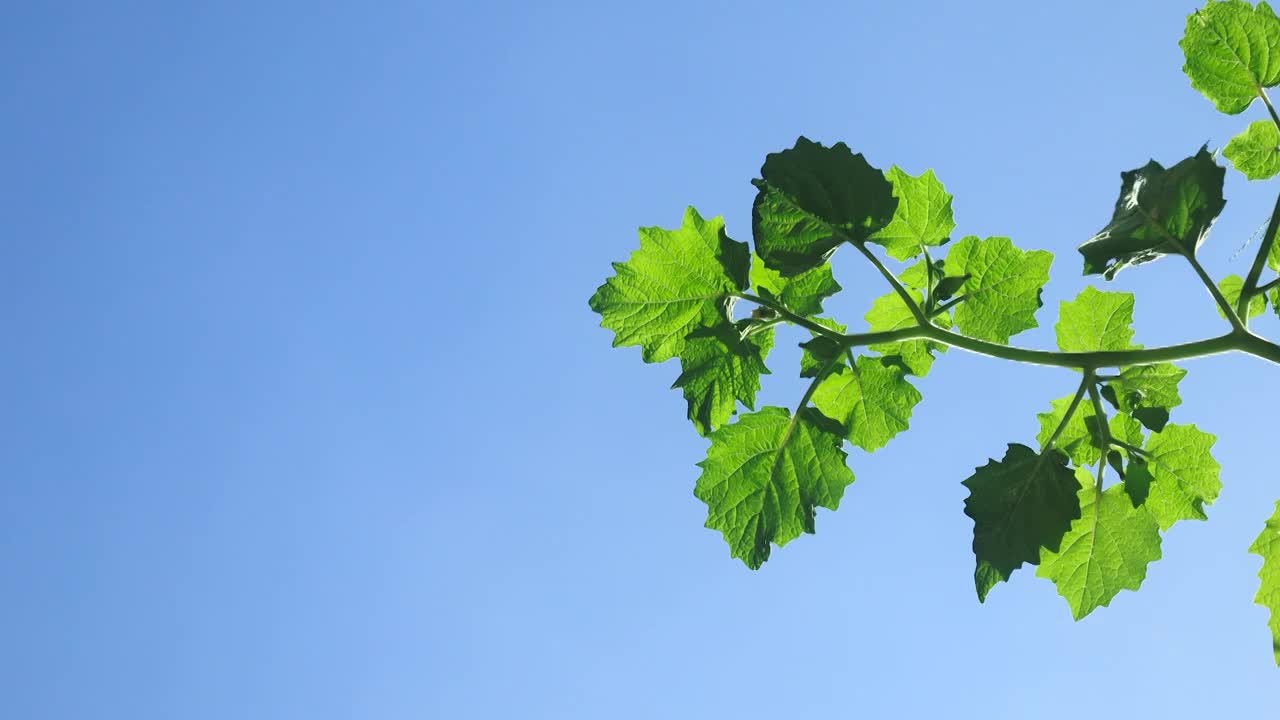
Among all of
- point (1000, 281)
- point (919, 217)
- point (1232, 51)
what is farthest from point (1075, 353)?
point (1232, 51)

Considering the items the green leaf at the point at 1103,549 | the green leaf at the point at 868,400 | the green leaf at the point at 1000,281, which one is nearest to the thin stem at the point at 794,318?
the green leaf at the point at 868,400

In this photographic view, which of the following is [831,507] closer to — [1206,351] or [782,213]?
[782,213]

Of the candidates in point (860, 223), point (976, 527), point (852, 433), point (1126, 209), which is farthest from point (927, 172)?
point (976, 527)

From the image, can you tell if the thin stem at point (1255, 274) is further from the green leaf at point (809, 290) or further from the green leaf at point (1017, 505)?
the green leaf at point (809, 290)

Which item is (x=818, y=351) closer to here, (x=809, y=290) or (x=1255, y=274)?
(x=809, y=290)

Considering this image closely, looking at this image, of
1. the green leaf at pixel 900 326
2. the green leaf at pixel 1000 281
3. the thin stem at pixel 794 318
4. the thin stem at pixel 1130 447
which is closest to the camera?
the thin stem at pixel 794 318

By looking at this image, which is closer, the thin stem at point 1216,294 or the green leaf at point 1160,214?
the thin stem at point 1216,294

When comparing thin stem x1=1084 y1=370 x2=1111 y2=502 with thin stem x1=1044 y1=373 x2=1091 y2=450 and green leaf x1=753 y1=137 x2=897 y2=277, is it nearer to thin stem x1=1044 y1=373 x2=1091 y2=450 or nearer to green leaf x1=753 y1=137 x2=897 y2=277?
thin stem x1=1044 y1=373 x2=1091 y2=450

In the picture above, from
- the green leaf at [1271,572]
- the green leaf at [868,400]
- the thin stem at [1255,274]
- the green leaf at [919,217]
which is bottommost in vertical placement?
the green leaf at [1271,572]
